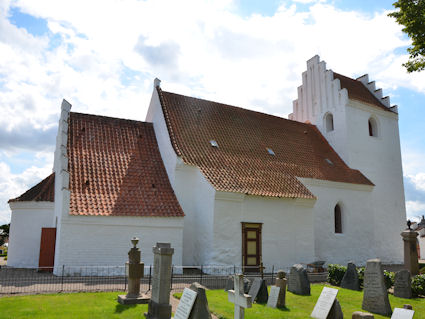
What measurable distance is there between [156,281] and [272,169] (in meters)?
11.6

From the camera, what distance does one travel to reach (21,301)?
9172 mm

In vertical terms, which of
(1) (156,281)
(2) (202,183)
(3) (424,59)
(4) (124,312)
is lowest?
(4) (124,312)

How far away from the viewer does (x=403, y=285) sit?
38.9 feet

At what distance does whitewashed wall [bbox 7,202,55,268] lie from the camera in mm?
15953

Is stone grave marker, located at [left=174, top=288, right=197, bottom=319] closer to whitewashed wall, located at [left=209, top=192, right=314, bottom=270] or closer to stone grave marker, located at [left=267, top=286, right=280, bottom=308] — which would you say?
stone grave marker, located at [left=267, top=286, right=280, bottom=308]

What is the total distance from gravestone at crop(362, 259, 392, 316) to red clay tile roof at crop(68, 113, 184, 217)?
25.8 ft

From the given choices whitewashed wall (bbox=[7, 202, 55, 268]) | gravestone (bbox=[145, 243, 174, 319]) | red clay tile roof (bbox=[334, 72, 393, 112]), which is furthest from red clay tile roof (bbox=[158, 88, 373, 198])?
gravestone (bbox=[145, 243, 174, 319])

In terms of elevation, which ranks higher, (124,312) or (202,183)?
(202,183)

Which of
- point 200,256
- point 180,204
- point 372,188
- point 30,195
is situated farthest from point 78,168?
point 372,188

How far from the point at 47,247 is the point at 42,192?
3.27 m

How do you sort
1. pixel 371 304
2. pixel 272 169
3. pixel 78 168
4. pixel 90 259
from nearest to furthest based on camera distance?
pixel 371 304 < pixel 90 259 < pixel 78 168 < pixel 272 169

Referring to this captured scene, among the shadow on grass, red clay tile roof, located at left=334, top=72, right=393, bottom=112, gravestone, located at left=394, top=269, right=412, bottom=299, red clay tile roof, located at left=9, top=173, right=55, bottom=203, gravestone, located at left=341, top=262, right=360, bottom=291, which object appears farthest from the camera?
red clay tile roof, located at left=334, top=72, right=393, bottom=112

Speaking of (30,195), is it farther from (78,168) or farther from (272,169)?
(272,169)

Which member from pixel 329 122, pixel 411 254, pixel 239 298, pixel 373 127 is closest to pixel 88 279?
pixel 239 298
